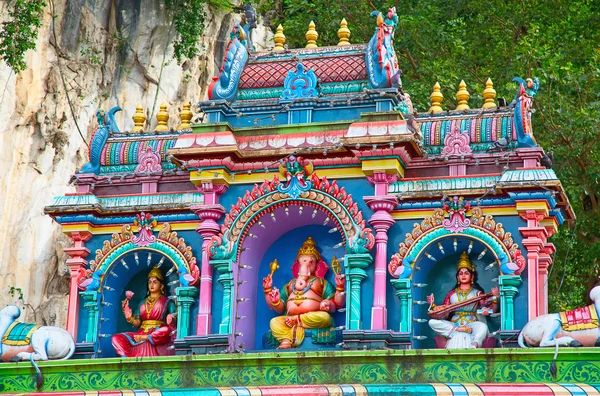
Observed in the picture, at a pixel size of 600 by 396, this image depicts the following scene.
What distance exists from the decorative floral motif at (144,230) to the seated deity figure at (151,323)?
39 cm

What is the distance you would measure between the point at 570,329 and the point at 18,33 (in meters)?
10.3

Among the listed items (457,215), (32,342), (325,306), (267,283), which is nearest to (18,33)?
(32,342)

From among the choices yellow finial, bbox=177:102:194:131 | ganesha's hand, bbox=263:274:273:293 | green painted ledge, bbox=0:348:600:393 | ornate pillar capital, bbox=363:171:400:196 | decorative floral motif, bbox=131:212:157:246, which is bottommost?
green painted ledge, bbox=0:348:600:393

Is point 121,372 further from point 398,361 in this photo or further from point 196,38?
point 196,38

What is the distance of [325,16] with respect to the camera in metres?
23.3

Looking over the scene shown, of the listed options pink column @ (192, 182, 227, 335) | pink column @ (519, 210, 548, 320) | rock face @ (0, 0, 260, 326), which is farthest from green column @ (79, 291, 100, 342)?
rock face @ (0, 0, 260, 326)

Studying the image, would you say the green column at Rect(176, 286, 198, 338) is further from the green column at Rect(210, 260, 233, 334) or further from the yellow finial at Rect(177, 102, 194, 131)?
the yellow finial at Rect(177, 102, 194, 131)

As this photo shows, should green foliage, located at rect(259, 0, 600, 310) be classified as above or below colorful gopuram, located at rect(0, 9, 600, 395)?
above

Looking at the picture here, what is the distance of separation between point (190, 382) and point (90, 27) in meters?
9.93

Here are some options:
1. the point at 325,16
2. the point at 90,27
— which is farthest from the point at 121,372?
the point at 325,16

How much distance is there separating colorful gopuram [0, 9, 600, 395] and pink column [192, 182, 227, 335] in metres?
0.02

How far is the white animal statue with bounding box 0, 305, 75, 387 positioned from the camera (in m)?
14.2

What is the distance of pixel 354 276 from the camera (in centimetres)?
1417

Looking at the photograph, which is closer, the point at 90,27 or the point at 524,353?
the point at 524,353
